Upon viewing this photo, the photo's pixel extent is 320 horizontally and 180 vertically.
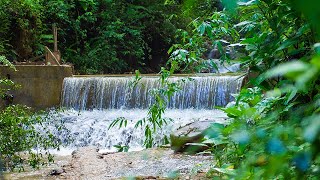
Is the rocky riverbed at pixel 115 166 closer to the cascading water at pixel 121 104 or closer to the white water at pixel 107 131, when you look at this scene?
the white water at pixel 107 131

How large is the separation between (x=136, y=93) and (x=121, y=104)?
1.56 ft

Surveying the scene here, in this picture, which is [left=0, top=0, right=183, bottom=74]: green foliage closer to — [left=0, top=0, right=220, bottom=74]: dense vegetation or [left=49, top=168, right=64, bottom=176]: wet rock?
[left=0, top=0, right=220, bottom=74]: dense vegetation

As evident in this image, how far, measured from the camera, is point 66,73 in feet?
40.0

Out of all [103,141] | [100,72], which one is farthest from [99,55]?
[103,141]

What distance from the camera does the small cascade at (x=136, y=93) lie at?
35.9ft

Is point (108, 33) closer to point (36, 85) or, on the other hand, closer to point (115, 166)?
point (36, 85)

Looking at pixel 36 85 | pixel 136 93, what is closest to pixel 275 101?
pixel 136 93

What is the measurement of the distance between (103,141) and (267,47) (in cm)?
711

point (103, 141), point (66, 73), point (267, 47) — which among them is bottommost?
point (103, 141)

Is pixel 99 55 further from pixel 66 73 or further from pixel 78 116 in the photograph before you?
pixel 78 116

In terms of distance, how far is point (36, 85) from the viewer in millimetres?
11898

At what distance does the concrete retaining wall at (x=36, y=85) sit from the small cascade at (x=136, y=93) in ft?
0.93

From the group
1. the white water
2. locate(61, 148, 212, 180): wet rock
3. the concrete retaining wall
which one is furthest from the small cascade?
locate(61, 148, 212, 180): wet rock

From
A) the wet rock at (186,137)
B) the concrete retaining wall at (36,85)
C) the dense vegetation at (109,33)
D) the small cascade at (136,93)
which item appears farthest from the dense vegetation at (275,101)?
the dense vegetation at (109,33)
